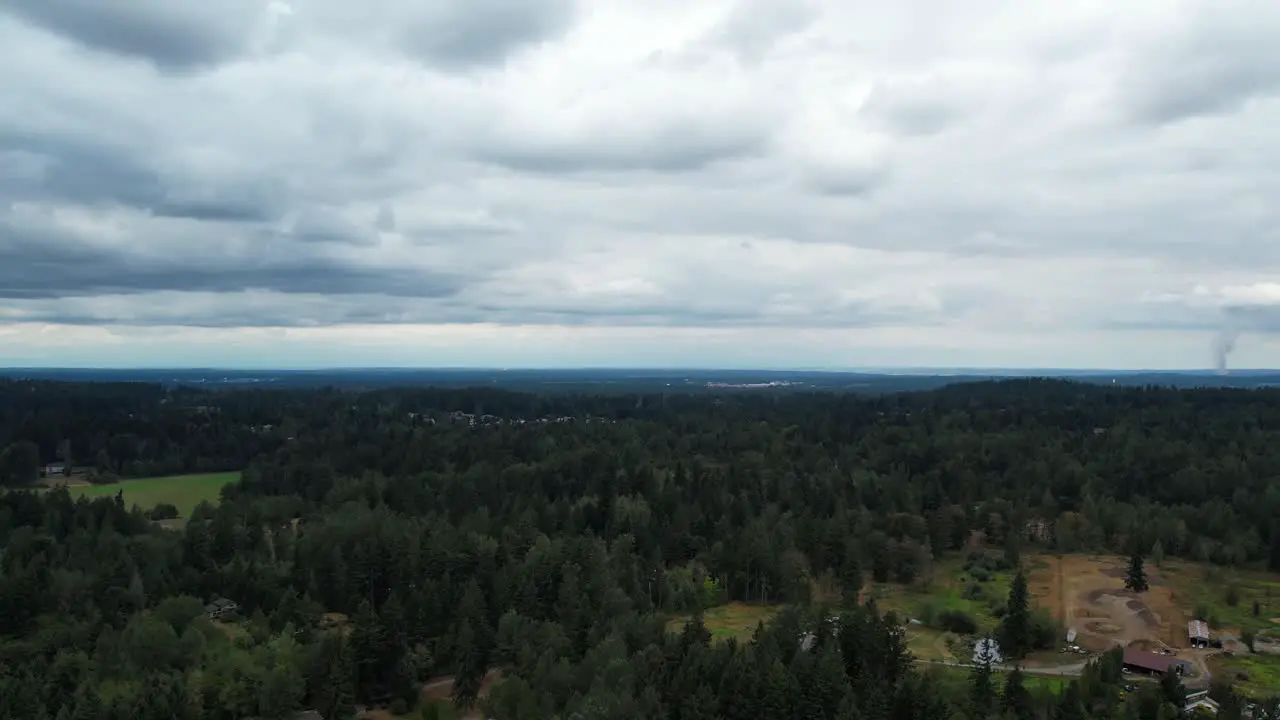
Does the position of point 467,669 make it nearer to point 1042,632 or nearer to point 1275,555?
point 1042,632

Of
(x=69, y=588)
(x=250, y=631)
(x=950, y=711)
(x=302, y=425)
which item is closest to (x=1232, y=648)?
(x=950, y=711)

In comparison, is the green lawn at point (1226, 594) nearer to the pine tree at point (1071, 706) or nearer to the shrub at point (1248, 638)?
the shrub at point (1248, 638)

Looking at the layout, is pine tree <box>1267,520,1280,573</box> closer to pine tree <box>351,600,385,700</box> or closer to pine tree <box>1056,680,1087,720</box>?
pine tree <box>1056,680,1087,720</box>

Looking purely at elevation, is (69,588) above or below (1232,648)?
above

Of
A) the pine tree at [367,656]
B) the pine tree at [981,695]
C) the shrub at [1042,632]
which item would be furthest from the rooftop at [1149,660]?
the pine tree at [367,656]

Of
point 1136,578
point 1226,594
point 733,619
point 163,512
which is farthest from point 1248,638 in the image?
point 163,512

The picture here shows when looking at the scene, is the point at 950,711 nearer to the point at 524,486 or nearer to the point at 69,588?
the point at 69,588
